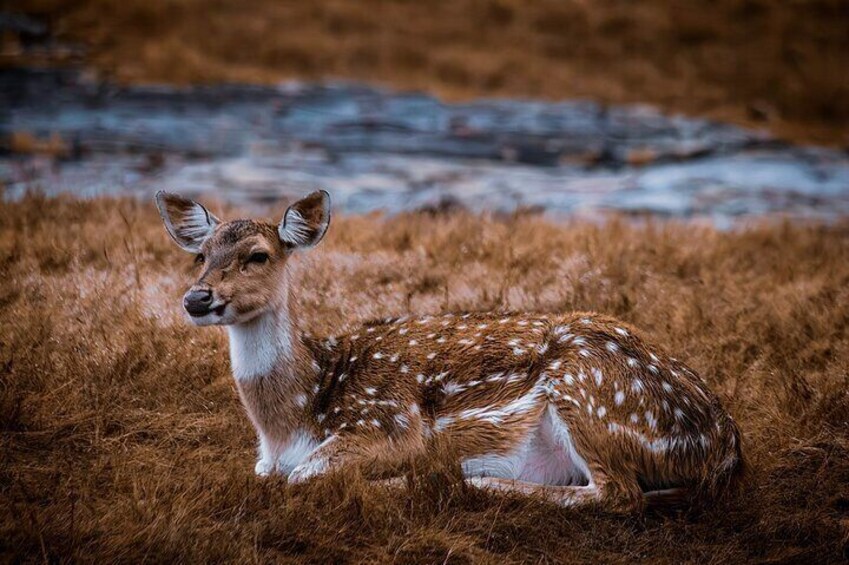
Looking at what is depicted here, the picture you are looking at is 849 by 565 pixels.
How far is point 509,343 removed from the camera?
608cm

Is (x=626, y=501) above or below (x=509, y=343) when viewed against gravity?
below

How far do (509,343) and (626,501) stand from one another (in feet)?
3.69

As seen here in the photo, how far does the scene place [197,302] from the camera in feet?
18.4

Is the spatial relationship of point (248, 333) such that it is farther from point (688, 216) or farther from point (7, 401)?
point (688, 216)

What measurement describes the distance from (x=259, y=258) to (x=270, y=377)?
2.19 ft

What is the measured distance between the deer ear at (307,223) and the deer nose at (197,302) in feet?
2.42

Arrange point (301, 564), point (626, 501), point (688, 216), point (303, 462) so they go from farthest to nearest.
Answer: point (688, 216)
point (303, 462)
point (626, 501)
point (301, 564)

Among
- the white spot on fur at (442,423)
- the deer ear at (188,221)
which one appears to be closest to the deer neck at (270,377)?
the deer ear at (188,221)

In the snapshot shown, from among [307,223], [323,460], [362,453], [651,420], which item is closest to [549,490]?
[651,420]

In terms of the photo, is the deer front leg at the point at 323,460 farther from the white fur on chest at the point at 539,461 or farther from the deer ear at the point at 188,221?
the deer ear at the point at 188,221

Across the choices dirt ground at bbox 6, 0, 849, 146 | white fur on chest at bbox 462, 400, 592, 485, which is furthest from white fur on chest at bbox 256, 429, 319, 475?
dirt ground at bbox 6, 0, 849, 146

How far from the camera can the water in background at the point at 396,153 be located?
14570 mm

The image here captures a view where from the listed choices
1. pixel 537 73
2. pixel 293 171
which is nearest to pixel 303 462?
pixel 293 171

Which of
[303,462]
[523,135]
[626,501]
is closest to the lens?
[626,501]
